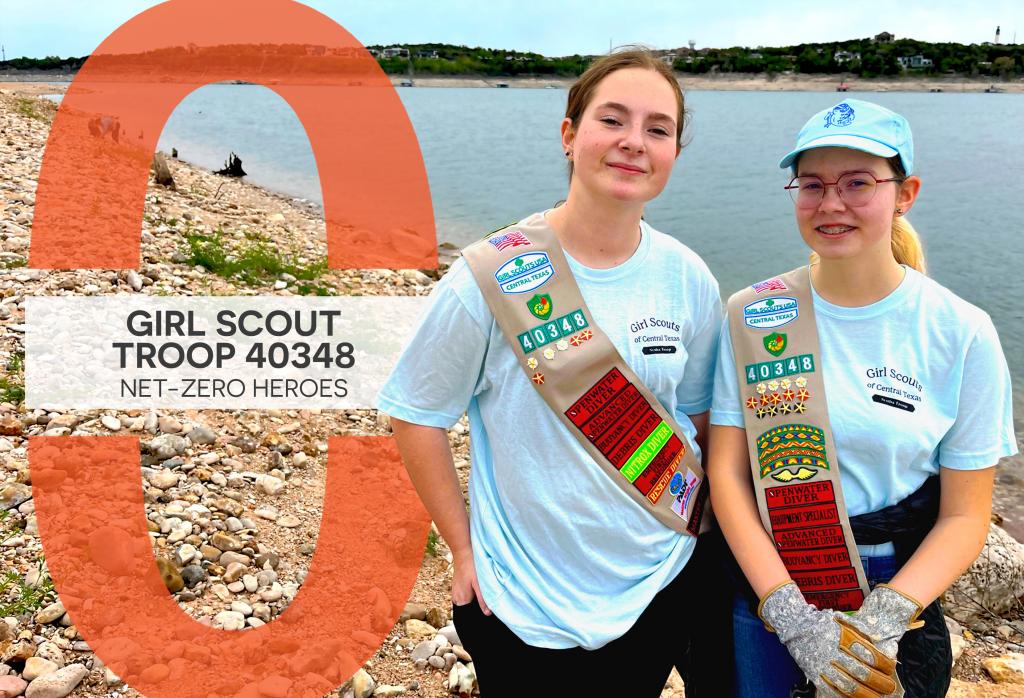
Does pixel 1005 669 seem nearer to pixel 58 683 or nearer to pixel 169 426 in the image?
pixel 58 683

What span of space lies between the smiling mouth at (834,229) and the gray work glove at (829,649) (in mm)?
958

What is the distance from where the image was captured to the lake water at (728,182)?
14805 millimetres

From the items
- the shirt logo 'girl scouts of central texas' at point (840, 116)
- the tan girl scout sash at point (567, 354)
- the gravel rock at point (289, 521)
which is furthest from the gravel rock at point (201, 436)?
the shirt logo 'girl scouts of central texas' at point (840, 116)

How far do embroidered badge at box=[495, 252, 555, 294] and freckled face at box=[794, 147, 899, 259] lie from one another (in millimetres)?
704

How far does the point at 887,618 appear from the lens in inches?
83.8

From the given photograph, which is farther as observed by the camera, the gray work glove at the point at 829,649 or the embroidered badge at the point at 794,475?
the embroidered badge at the point at 794,475

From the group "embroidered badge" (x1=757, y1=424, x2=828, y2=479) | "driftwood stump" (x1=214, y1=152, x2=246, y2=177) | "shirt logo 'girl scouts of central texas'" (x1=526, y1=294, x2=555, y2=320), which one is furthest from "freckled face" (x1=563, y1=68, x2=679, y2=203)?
"driftwood stump" (x1=214, y1=152, x2=246, y2=177)

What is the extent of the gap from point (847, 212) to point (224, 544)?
342 centimetres

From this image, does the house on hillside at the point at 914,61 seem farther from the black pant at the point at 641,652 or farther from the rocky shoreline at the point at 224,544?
the black pant at the point at 641,652

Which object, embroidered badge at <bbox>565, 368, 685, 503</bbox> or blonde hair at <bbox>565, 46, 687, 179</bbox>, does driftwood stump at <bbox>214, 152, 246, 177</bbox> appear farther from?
embroidered badge at <bbox>565, 368, 685, 503</bbox>

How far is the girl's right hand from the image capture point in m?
2.30

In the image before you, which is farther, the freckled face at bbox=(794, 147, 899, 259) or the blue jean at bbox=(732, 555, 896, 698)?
the blue jean at bbox=(732, 555, 896, 698)

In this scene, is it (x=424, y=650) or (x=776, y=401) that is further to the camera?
(x=424, y=650)

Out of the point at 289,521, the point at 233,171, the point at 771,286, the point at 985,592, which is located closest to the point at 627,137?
the point at 771,286
